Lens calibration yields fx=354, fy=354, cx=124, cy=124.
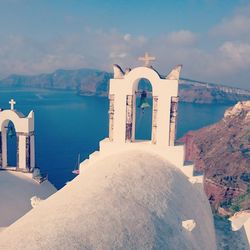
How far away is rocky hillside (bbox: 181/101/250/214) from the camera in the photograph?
4269 centimetres

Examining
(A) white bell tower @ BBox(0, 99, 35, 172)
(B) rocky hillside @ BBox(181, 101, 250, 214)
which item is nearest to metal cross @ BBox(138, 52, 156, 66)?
(A) white bell tower @ BBox(0, 99, 35, 172)

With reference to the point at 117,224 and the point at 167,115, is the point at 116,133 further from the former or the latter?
the point at 117,224

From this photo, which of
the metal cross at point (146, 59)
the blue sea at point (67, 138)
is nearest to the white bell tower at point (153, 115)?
the metal cross at point (146, 59)

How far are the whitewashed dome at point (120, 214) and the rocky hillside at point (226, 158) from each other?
81.5 ft

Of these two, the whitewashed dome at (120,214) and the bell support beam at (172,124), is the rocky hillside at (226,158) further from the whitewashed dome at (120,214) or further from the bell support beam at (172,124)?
the whitewashed dome at (120,214)

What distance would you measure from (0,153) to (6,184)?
1746mm

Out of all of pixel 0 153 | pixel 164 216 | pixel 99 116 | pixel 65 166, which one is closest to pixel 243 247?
pixel 164 216

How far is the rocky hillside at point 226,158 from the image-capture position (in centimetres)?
4269

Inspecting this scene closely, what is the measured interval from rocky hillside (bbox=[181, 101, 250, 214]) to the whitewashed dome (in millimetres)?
24835

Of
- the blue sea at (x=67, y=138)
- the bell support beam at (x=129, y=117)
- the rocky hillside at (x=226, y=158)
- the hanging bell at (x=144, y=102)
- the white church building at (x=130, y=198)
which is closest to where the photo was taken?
the white church building at (x=130, y=198)

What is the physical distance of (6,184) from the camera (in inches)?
633

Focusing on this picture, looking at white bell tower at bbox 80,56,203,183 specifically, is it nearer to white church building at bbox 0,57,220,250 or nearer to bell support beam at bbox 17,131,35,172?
white church building at bbox 0,57,220,250

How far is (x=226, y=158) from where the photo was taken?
52.7 metres

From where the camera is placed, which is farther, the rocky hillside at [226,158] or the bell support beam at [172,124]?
the rocky hillside at [226,158]
